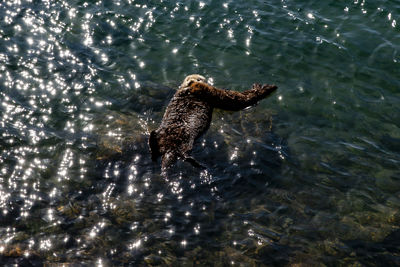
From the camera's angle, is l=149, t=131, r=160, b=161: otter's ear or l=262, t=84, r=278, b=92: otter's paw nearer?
l=149, t=131, r=160, b=161: otter's ear

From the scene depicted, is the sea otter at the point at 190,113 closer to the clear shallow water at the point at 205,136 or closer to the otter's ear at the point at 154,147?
the otter's ear at the point at 154,147

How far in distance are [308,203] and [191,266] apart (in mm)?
2820

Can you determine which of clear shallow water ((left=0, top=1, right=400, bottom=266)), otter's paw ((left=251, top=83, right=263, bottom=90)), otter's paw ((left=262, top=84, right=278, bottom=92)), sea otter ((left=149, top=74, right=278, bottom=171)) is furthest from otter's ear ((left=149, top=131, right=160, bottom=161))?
otter's paw ((left=262, top=84, right=278, bottom=92))

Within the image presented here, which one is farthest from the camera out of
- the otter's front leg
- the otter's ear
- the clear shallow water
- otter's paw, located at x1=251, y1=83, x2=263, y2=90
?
otter's paw, located at x1=251, y1=83, x2=263, y2=90

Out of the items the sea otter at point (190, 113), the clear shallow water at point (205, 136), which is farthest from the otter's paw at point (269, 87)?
the clear shallow water at point (205, 136)

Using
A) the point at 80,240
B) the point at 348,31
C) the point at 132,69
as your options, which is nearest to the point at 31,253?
the point at 80,240

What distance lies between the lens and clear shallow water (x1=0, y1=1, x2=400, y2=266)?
7.24 metres

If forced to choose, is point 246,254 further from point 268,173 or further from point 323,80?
point 323,80

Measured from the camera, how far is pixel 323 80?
437 inches

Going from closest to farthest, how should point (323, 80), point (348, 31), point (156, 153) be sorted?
1. point (156, 153)
2. point (323, 80)
3. point (348, 31)

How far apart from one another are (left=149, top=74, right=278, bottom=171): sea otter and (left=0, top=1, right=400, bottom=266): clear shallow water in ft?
1.00

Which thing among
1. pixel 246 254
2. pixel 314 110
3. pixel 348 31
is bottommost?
pixel 246 254

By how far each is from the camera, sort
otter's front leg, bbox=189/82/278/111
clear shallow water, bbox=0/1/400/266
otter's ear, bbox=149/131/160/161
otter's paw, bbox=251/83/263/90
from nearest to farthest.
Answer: clear shallow water, bbox=0/1/400/266 → otter's ear, bbox=149/131/160/161 → otter's front leg, bbox=189/82/278/111 → otter's paw, bbox=251/83/263/90

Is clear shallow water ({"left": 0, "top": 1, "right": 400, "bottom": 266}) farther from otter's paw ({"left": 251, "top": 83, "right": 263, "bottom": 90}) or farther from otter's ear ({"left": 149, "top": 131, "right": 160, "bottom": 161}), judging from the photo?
otter's paw ({"left": 251, "top": 83, "right": 263, "bottom": 90})
